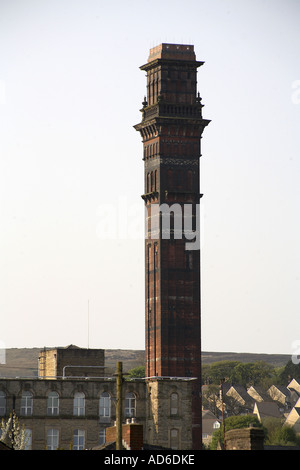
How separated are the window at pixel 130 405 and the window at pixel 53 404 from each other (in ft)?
22.7

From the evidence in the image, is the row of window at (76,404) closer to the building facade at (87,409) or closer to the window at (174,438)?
the building facade at (87,409)

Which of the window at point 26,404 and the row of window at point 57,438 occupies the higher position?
the window at point 26,404

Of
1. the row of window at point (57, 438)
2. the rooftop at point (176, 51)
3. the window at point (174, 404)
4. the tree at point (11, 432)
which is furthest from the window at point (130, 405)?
the rooftop at point (176, 51)

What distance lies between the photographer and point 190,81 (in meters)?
143

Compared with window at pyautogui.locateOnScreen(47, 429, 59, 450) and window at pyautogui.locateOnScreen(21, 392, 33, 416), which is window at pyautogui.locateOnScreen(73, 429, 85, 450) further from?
window at pyautogui.locateOnScreen(21, 392, 33, 416)

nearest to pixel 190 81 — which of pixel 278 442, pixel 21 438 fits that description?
pixel 21 438

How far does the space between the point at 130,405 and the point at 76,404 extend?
542 cm

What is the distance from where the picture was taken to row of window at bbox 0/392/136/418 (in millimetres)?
122625

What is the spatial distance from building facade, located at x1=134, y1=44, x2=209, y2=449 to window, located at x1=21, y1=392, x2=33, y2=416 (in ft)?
63.4

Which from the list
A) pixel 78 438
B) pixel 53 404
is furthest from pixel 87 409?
pixel 53 404

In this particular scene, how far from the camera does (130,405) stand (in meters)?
126

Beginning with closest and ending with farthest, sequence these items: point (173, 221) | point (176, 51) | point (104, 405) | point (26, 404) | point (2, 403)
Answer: point (2, 403)
point (26, 404)
point (104, 405)
point (173, 221)
point (176, 51)

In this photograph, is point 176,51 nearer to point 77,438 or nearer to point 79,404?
point 79,404

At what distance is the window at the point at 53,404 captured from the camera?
405 feet
